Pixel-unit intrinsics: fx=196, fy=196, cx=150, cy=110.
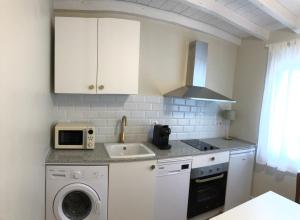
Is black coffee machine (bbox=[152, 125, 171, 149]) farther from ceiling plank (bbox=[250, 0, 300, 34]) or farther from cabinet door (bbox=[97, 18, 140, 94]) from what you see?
ceiling plank (bbox=[250, 0, 300, 34])

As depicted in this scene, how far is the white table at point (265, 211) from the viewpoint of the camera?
1.19m

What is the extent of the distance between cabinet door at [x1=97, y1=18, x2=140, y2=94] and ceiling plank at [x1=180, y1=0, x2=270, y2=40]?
2.06ft

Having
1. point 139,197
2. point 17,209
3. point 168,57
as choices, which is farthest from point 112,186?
point 168,57

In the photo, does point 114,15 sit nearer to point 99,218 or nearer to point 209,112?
point 209,112


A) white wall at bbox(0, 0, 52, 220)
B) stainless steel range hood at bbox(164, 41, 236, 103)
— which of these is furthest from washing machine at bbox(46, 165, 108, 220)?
stainless steel range hood at bbox(164, 41, 236, 103)

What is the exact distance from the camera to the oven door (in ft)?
7.25

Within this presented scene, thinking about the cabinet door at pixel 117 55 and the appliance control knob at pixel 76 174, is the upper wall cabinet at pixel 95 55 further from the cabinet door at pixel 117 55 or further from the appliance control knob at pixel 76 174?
the appliance control knob at pixel 76 174

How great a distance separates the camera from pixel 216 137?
3111 mm

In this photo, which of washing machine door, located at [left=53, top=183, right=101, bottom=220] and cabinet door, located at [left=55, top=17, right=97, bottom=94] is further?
cabinet door, located at [left=55, top=17, right=97, bottom=94]

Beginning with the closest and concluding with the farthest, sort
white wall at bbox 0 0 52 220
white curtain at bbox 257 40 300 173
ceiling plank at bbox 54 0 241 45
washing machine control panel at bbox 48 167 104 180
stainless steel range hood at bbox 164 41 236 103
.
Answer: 1. white wall at bbox 0 0 52 220
2. washing machine control panel at bbox 48 167 104 180
3. ceiling plank at bbox 54 0 241 45
4. white curtain at bbox 257 40 300 173
5. stainless steel range hood at bbox 164 41 236 103

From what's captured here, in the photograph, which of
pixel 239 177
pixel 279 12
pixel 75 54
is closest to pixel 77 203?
pixel 75 54

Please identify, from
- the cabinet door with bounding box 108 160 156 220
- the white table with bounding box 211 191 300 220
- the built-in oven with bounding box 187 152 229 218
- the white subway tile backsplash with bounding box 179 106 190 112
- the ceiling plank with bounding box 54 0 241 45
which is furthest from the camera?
the white subway tile backsplash with bounding box 179 106 190 112

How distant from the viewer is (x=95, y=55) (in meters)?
1.94

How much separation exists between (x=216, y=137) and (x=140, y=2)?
2.21 meters
